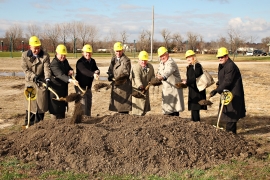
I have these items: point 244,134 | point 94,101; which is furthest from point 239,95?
point 94,101

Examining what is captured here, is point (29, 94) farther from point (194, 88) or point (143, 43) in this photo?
point (143, 43)

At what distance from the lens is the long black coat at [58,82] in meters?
6.85

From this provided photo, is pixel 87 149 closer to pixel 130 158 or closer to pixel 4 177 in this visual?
pixel 130 158

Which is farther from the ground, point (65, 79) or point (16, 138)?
point (65, 79)

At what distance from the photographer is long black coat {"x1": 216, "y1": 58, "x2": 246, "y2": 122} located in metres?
6.54

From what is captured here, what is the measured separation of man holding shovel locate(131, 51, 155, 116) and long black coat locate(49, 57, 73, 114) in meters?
1.43

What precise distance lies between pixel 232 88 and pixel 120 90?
7.60ft

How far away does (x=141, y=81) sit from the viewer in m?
7.30

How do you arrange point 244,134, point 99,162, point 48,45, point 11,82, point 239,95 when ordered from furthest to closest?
point 48,45 < point 11,82 < point 244,134 < point 239,95 < point 99,162

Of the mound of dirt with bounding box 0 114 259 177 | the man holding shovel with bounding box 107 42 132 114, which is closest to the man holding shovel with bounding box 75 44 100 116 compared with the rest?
the man holding shovel with bounding box 107 42 132 114

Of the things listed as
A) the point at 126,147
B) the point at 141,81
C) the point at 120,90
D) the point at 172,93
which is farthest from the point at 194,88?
the point at 126,147

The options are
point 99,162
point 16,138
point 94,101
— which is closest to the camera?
point 99,162

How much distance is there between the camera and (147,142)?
17.9 ft

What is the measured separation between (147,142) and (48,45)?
166 feet
